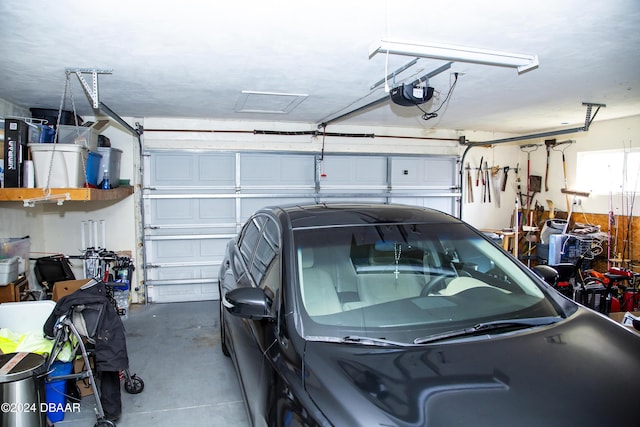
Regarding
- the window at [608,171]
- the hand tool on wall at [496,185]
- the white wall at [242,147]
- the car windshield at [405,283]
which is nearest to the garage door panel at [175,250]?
the white wall at [242,147]

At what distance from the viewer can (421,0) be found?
6.59 feet

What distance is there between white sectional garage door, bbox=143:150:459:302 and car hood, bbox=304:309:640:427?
4.40 meters

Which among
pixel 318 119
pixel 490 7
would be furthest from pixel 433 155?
pixel 490 7

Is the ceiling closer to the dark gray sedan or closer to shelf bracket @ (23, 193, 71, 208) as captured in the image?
shelf bracket @ (23, 193, 71, 208)

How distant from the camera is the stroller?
2.42m

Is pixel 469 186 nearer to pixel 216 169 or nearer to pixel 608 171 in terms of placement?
pixel 608 171

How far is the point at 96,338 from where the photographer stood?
2.48m

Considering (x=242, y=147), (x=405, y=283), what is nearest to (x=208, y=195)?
(x=242, y=147)

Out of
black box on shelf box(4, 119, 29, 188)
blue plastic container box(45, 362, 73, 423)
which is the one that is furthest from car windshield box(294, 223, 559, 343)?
black box on shelf box(4, 119, 29, 188)

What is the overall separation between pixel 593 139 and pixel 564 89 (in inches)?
107

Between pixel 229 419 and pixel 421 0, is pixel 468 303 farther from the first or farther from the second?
pixel 229 419

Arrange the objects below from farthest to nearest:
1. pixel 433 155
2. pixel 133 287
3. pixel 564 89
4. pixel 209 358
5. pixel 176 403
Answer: pixel 433 155
pixel 133 287
pixel 564 89
pixel 209 358
pixel 176 403

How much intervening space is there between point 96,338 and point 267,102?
9.59 feet

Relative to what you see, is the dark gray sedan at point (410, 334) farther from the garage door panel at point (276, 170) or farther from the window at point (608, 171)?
the window at point (608, 171)
